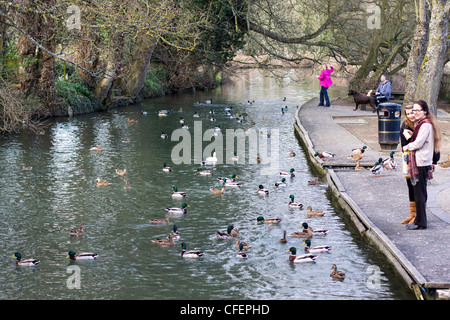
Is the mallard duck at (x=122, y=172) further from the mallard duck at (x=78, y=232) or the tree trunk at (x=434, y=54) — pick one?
the tree trunk at (x=434, y=54)

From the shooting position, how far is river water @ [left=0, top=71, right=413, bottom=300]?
36.4ft

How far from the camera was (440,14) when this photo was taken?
922 inches

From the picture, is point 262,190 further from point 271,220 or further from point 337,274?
point 337,274

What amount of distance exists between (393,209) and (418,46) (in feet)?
48.9

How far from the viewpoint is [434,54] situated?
79.3 feet

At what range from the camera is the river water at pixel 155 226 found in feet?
36.4

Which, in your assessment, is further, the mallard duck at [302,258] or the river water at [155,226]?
the mallard duck at [302,258]

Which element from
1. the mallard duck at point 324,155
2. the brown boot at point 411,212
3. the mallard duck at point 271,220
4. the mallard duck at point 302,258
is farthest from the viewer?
the mallard duck at point 324,155

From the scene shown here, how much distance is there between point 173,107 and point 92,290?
96.5 feet

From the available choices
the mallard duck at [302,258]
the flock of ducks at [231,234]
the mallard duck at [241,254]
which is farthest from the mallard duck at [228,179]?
the mallard duck at [302,258]

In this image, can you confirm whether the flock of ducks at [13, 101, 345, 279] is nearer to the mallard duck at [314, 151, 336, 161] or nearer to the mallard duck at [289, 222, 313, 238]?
the mallard duck at [289, 222, 313, 238]

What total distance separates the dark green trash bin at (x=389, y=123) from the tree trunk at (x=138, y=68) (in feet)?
61.7

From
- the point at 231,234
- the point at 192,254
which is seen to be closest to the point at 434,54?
the point at 231,234
